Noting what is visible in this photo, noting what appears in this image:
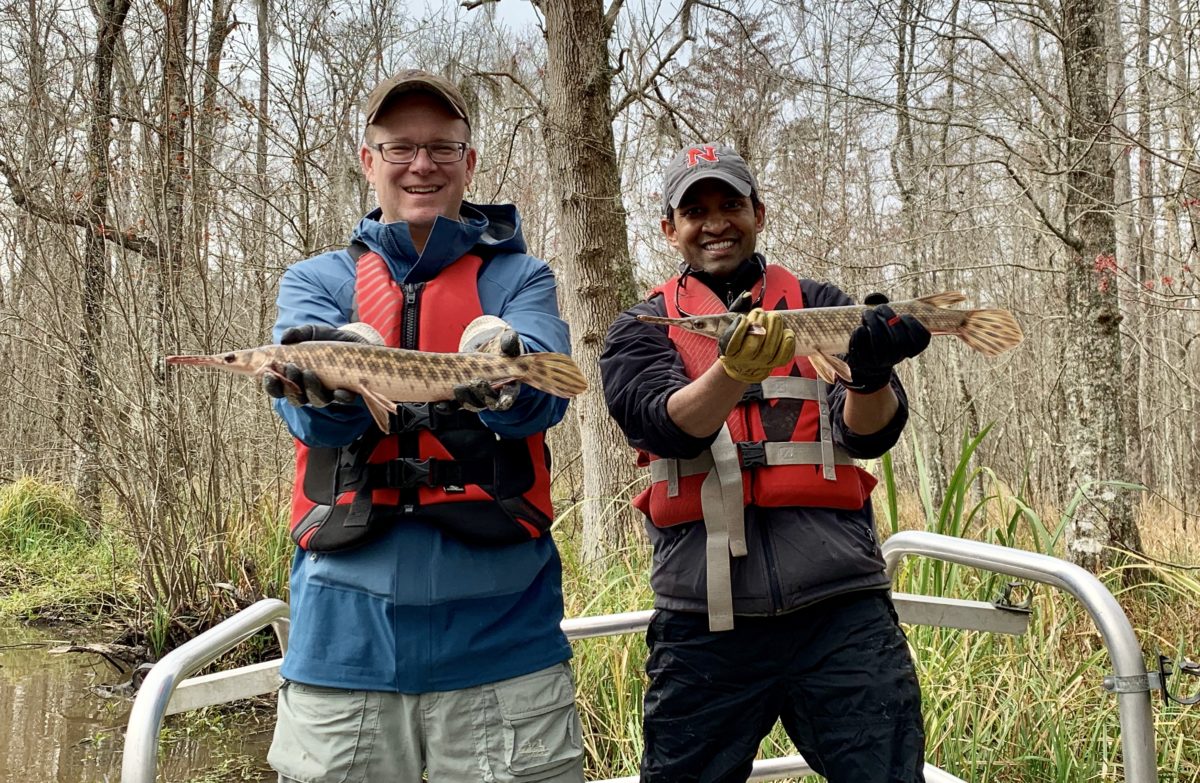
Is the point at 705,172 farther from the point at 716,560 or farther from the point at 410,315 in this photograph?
A: the point at 716,560

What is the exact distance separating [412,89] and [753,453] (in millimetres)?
1391

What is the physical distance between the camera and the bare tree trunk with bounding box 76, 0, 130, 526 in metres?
7.53

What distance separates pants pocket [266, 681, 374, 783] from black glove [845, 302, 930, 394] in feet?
5.03

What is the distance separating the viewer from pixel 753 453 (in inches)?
99.4

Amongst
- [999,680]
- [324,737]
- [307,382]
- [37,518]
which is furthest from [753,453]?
[37,518]

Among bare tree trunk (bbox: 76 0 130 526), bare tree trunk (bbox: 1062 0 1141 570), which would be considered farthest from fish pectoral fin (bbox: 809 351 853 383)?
bare tree trunk (bbox: 76 0 130 526)

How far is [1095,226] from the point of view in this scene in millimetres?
6273

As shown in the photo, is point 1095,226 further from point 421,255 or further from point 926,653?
point 421,255

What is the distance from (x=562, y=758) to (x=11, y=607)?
9385mm

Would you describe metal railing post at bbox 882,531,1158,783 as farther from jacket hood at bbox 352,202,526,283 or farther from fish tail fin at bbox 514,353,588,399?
jacket hood at bbox 352,202,526,283

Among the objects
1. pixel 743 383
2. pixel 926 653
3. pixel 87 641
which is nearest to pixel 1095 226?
pixel 926 653

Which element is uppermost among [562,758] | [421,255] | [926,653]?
[421,255]

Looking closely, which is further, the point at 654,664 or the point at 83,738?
the point at 83,738

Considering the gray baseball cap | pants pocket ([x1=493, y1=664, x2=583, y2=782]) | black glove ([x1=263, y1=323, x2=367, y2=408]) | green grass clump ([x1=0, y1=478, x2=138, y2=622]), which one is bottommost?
green grass clump ([x1=0, y1=478, x2=138, y2=622])
